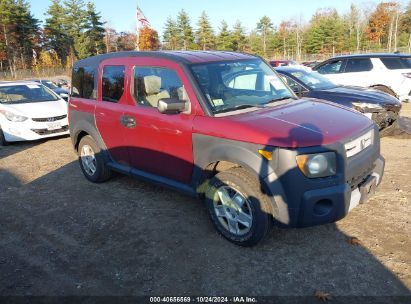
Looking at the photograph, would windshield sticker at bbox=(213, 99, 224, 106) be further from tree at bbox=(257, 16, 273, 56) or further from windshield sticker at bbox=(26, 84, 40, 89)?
tree at bbox=(257, 16, 273, 56)

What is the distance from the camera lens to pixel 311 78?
8141mm

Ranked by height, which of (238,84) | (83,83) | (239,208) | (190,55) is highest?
(190,55)

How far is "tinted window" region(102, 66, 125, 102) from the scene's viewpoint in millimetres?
4824

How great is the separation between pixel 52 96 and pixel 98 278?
7.95m

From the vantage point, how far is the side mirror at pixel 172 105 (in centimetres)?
375

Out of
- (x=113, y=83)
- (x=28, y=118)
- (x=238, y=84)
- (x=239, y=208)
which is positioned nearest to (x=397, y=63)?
(x=238, y=84)

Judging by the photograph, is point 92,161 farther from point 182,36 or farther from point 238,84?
point 182,36

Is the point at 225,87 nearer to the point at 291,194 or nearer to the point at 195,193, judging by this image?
the point at 195,193

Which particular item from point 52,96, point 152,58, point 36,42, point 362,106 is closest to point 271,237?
point 152,58

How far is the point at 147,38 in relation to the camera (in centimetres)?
6444

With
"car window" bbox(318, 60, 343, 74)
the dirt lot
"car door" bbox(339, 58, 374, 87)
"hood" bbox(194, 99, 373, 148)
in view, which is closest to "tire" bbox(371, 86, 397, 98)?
"car door" bbox(339, 58, 374, 87)

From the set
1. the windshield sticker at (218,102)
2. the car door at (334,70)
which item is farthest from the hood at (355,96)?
the windshield sticker at (218,102)

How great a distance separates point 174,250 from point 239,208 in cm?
82

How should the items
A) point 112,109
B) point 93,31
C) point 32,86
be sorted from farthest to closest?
→ point 93,31, point 32,86, point 112,109
